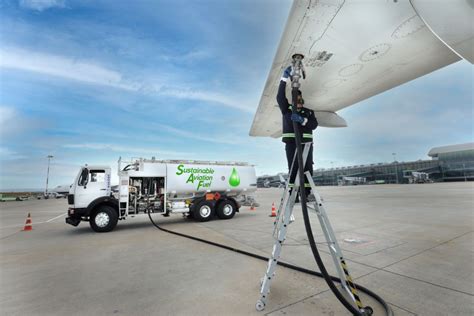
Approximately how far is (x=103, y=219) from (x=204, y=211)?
4040 millimetres

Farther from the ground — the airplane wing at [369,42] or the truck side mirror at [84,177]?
the airplane wing at [369,42]

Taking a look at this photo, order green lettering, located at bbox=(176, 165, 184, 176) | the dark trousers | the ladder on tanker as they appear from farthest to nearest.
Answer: green lettering, located at bbox=(176, 165, 184, 176)
the dark trousers
the ladder on tanker

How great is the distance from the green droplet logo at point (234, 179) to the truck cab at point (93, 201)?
5.26 metres

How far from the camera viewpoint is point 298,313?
2496 millimetres

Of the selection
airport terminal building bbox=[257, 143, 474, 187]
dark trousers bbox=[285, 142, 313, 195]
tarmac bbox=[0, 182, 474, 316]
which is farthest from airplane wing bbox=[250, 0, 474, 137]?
airport terminal building bbox=[257, 143, 474, 187]

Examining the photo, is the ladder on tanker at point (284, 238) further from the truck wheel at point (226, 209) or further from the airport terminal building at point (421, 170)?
the airport terminal building at point (421, 170)

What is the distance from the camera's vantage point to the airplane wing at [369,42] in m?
1.90

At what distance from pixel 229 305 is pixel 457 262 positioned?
4.09 metres

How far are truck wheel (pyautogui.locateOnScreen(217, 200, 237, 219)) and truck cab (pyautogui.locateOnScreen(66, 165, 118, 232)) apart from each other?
442cm

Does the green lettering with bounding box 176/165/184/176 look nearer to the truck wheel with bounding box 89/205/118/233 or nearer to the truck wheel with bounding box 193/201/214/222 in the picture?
the truck wheel with bounding box 193/201/214/222

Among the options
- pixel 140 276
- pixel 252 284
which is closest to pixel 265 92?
pixel 252 284

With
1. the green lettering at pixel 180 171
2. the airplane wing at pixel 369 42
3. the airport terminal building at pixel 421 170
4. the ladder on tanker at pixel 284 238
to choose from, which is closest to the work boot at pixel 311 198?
the ladder on tanker at pixel 284 238

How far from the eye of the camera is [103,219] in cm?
830

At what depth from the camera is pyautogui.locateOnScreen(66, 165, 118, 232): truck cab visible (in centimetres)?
820
